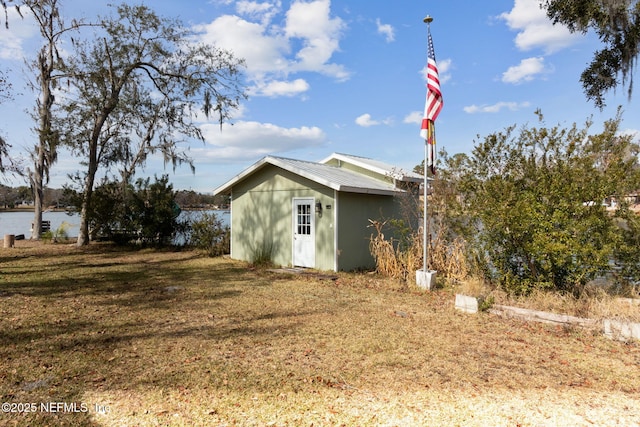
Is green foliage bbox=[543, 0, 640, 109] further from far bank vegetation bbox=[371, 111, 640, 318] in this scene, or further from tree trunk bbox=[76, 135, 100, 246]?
tree trunk bbox=[76, 135, 100, 246]

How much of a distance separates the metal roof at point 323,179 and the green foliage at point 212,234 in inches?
71.3

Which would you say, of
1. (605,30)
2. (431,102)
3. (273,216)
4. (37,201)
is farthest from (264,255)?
(37,201)

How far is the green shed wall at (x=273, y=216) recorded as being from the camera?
33.1ft

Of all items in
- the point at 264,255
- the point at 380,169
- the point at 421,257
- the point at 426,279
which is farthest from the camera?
the point at 380,169

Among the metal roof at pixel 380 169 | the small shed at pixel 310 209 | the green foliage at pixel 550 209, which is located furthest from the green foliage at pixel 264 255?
the green foliage at pixel 550 209

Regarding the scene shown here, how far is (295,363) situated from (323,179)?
20.2 feet

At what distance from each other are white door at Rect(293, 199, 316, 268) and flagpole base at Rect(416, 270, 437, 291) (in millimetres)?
3256

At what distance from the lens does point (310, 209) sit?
1045 cm

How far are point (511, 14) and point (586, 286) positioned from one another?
6.08m

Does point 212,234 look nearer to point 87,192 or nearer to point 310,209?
point 310,209

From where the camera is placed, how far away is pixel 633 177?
5.97 meters

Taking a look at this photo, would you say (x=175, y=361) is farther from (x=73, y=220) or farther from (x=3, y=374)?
(x=73, y=220)

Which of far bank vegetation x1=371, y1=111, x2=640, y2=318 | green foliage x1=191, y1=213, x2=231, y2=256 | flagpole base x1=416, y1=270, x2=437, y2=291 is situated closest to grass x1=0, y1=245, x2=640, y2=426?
flagpole base x1=416, y1=270, x2=437, y2=291

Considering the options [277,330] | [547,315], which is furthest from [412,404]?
[547,315]
